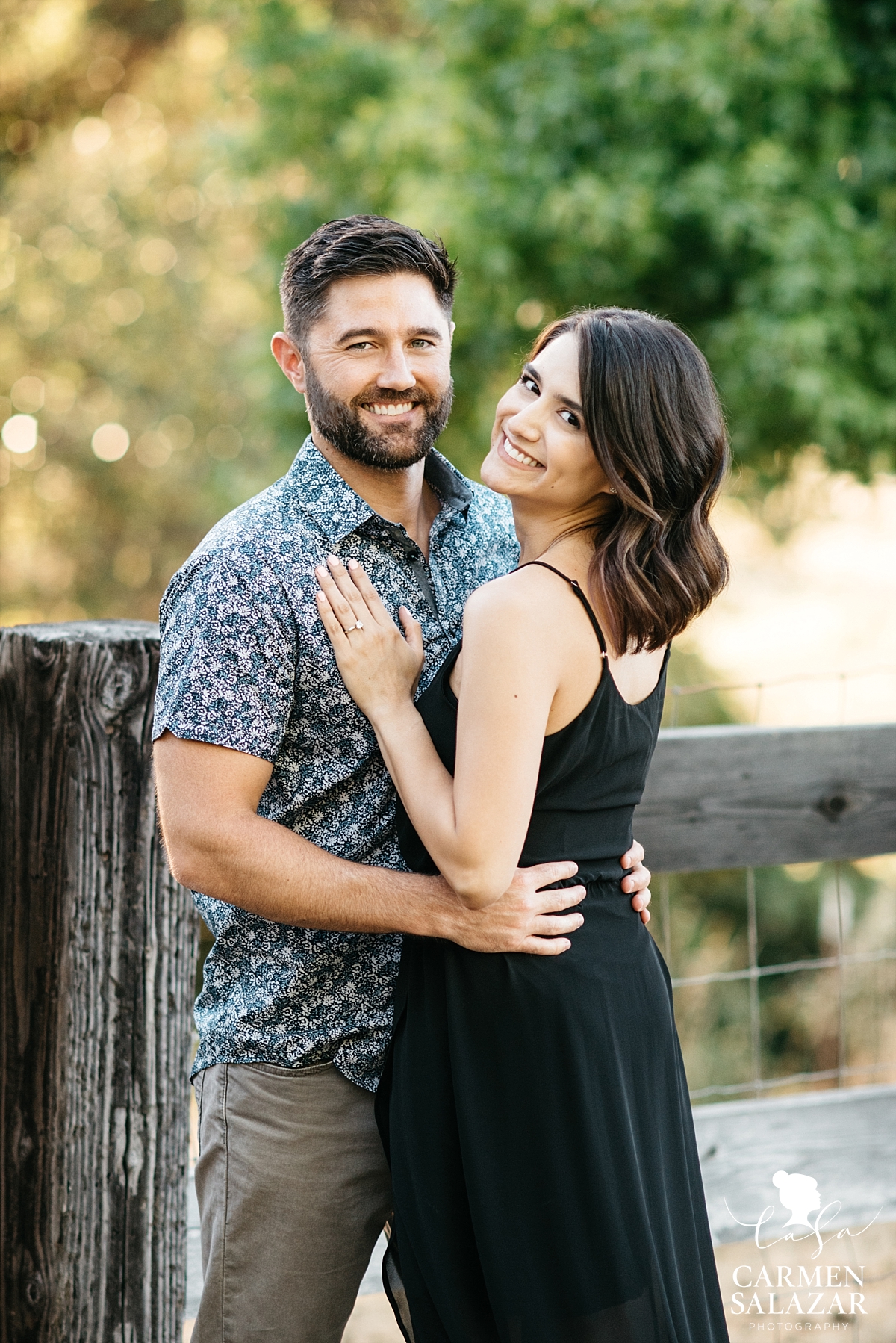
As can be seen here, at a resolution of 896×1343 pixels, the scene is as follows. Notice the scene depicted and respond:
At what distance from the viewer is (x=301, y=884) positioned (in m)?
1.88

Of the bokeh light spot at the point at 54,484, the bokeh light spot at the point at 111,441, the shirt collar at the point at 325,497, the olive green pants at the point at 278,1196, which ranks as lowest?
the olive green pants at the point at 278,1196

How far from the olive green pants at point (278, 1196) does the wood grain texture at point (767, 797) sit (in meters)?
0.88

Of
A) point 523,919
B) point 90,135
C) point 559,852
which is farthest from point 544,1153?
point 90,135

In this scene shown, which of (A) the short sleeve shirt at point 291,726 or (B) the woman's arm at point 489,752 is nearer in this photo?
(B) the woman's arm at point 489,752

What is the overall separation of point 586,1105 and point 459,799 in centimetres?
49

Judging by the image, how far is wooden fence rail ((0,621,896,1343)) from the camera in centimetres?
207

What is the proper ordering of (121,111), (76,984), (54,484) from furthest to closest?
(121,111) → (54,484) → (76,984)

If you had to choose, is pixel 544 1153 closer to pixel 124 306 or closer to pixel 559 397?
pixel 559 397

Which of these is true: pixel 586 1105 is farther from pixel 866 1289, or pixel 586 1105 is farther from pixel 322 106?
pixel 322 106

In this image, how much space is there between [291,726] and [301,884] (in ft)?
0.87

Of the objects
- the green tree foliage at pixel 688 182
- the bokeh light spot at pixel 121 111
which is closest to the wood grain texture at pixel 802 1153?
the green tree foliage at pixel 688 182

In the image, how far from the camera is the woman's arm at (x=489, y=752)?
1.73 metres

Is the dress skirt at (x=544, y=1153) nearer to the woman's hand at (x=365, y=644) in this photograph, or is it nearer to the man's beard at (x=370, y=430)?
the woman's hand at (x=365, y=644)

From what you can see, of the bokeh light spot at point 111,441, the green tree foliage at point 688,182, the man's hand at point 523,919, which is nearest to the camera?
the man's hand at point 523,919
